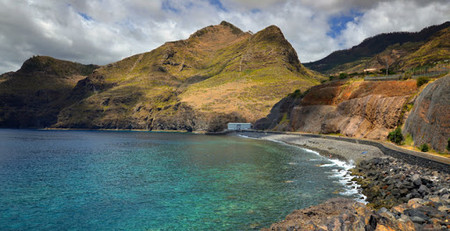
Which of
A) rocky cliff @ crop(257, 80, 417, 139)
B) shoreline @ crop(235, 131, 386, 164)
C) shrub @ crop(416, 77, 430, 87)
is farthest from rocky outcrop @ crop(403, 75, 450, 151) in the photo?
shrub @ crop(416, 77, 430, 87)

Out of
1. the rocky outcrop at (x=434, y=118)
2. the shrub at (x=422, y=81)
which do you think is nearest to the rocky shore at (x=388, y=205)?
the rocky outcrop at (x=434, y=118)

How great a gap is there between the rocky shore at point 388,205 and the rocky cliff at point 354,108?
1659 centimetres

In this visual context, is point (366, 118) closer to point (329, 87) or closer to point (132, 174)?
point (329, 87)

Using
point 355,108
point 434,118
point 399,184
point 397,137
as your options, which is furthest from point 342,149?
point 399,184

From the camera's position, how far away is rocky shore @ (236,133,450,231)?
1270 cm

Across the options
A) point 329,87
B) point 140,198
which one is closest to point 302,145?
point 329,87

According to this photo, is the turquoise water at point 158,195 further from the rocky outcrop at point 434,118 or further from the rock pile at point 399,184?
the rocky outcrop at point 434,118

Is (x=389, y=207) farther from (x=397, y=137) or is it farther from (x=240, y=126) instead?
(x=240, y=126)

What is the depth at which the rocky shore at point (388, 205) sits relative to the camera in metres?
12.7

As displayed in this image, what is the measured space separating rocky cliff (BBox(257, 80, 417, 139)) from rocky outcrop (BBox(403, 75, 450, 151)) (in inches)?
524

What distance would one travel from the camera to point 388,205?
66.3 ft

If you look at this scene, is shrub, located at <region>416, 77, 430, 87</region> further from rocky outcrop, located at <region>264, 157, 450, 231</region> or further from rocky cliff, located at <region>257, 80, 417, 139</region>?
rocky outcrop, located at <region>264, 157, 450, 231</region>

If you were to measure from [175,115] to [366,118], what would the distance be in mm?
154365

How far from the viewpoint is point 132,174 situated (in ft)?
124
